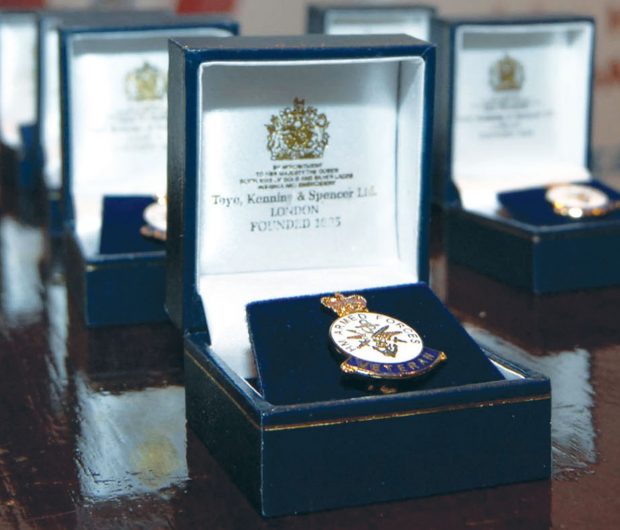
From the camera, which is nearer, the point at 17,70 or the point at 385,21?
the point at 385,21

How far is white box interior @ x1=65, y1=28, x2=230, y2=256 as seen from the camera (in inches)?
68.4

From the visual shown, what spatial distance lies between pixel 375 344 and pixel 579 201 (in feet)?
2.23

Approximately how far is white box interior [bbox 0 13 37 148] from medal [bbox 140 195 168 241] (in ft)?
2.98

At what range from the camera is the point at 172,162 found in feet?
4.00

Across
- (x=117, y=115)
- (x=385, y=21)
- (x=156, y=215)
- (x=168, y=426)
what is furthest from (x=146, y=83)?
(x=168, y=426)

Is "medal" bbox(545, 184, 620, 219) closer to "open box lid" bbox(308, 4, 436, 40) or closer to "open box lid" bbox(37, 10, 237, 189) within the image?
"open box lid" bbox(308, 4, 436, 40)

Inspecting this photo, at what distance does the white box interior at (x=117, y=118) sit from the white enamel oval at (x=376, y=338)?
2.15ft

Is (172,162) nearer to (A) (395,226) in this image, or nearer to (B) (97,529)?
(A) (395,226)

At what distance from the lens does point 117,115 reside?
1766mm

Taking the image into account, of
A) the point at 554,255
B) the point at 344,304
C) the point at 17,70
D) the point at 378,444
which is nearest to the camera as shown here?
the point at 378,444

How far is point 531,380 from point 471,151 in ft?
3.09

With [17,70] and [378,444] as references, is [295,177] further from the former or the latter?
[17,70]

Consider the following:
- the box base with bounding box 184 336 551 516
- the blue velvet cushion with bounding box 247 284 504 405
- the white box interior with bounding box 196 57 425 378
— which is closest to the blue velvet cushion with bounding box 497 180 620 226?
the white box interior with bounding box 196 57 425 378

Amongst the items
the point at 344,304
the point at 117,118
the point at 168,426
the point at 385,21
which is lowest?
the point at 168,426
